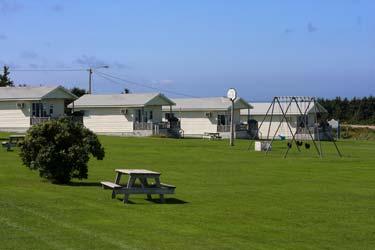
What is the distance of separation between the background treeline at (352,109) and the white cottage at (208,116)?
91.7 feet

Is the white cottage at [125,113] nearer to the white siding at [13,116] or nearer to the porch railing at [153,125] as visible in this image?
the porch railing at [153,125]

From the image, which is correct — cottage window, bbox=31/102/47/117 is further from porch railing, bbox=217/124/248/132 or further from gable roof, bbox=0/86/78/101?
porch railing, bbox=217/124/248/132

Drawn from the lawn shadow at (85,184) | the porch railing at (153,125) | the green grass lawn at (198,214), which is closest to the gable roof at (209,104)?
the porch railing at (153,125)

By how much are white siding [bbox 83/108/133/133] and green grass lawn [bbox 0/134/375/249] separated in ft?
135

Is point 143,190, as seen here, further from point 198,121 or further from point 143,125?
point 198,121

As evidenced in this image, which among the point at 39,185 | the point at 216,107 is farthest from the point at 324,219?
the point at 216,107

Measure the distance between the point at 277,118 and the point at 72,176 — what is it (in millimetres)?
58105

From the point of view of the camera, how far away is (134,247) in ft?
33.2

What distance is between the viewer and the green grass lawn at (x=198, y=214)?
1084 cm

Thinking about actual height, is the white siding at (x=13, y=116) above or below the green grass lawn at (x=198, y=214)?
above

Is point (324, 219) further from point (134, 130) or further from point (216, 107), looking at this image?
point (216, 107)

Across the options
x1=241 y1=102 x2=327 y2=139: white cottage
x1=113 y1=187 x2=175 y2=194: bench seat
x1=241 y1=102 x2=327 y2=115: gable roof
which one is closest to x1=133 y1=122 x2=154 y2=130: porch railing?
x1=241 y1=102 x2=327 y2=139: white cottage

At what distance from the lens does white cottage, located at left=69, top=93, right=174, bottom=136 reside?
64.2 meters

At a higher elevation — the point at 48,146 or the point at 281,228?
the point at 48,146
